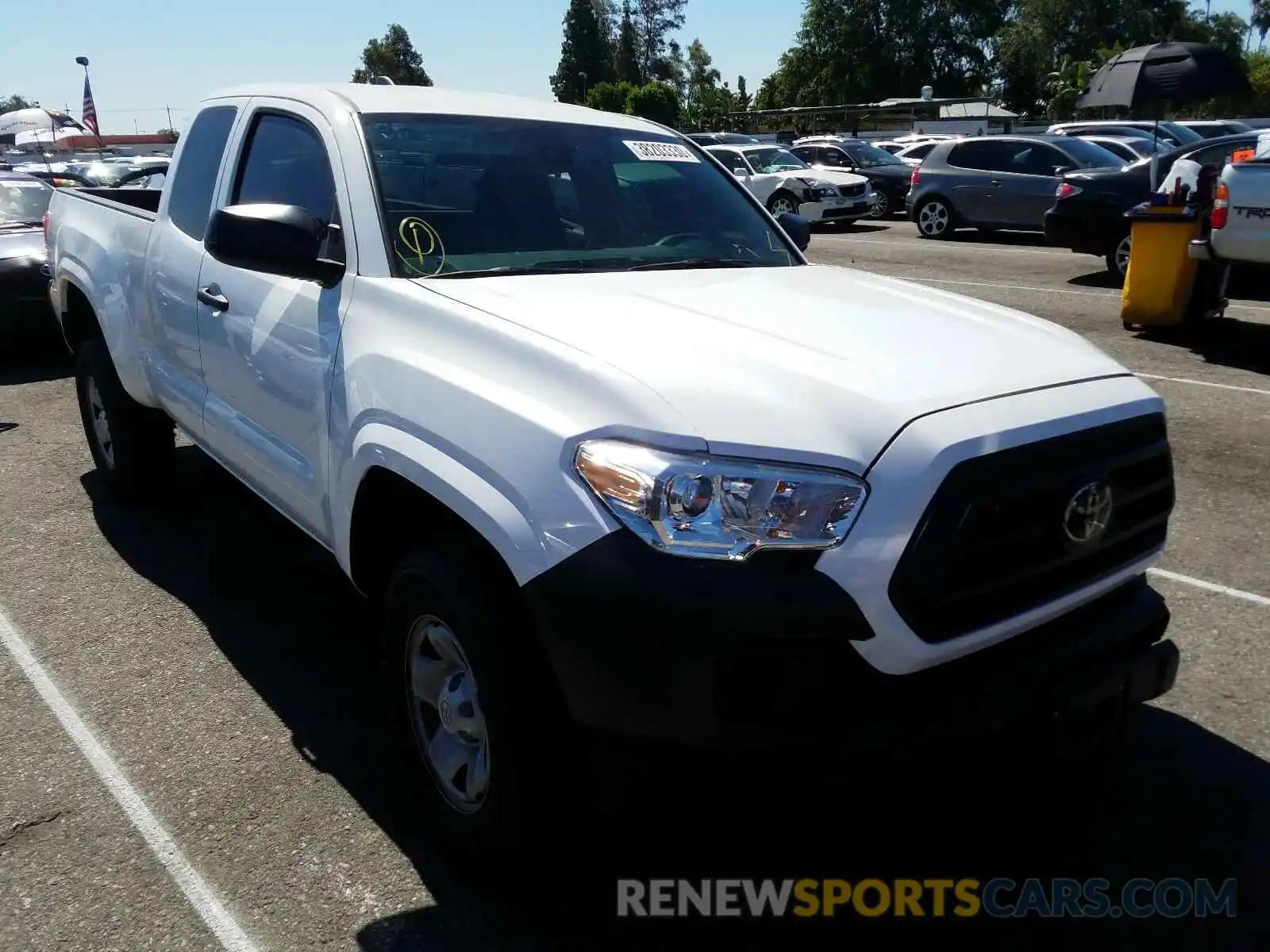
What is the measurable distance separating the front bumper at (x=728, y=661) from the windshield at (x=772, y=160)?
64.9ft

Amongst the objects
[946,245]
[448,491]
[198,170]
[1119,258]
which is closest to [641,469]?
[448,491]

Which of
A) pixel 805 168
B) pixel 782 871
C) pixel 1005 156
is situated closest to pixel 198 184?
pixel 782 871

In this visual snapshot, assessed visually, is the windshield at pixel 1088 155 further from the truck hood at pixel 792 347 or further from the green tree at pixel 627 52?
the green tree at pixel 627 52

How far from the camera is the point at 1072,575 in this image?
246 cm

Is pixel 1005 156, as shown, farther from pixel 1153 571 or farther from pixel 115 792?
pixel 115 792

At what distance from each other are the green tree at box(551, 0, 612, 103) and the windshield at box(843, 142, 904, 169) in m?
83.7

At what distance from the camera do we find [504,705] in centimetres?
235

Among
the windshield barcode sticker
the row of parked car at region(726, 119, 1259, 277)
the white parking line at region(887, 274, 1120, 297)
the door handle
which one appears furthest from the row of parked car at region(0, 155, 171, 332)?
the row of parked car at region(726, 119, 1259, 277)

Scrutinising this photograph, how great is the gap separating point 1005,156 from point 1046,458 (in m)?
16.5

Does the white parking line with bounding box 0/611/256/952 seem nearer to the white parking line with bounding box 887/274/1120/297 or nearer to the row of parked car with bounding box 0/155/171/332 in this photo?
the row of parked car with bounding box 0/155/171/332

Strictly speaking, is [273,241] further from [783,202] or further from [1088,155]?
[783,202]

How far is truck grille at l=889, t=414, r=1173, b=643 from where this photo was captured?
2.13m

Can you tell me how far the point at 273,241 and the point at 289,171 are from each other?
838 mm

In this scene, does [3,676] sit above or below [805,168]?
below
